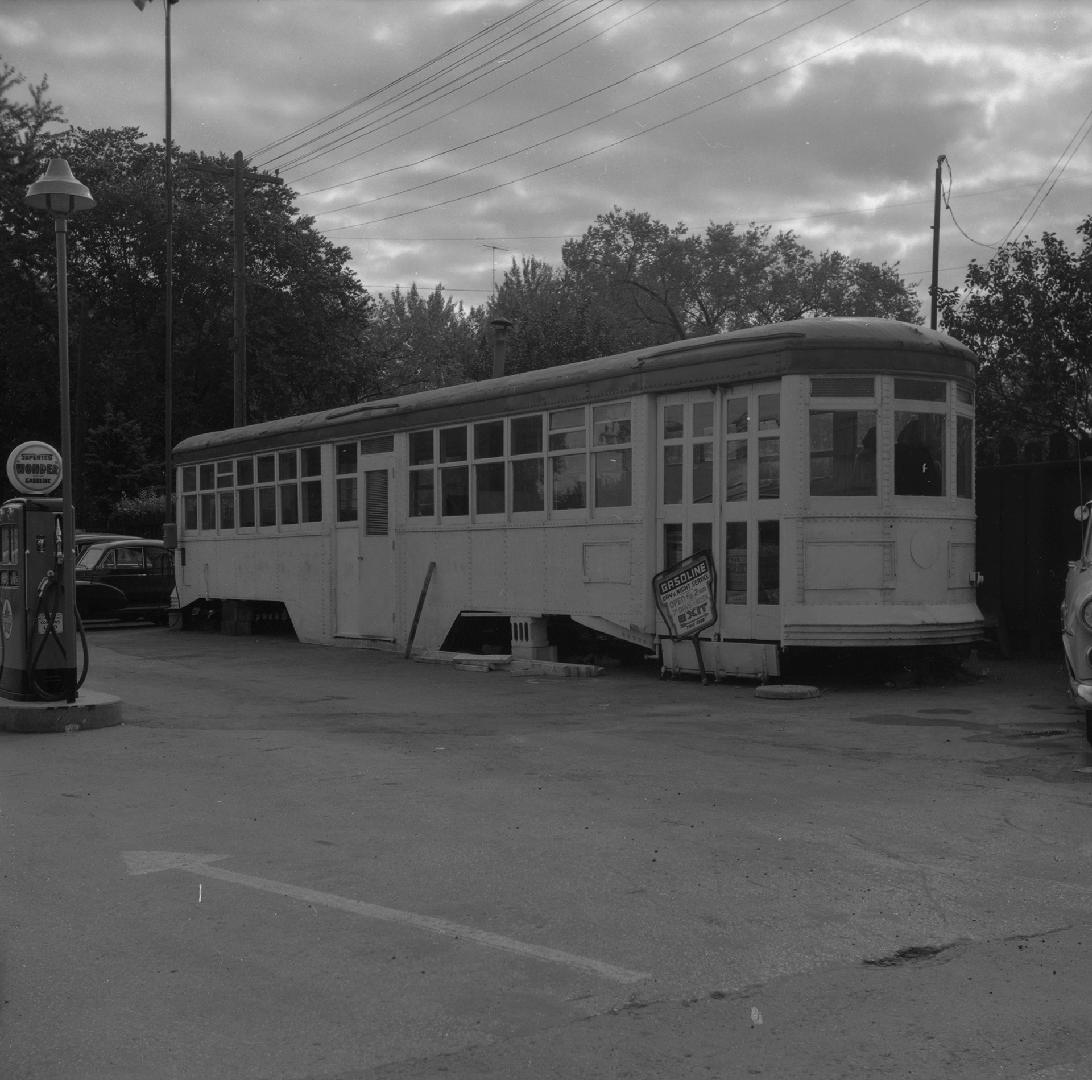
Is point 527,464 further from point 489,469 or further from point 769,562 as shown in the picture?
point 769,562

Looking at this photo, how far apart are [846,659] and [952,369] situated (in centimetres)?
300

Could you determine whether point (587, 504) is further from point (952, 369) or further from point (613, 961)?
point (613, 961)

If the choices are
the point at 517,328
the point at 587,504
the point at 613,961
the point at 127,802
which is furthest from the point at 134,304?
the point at 613,961

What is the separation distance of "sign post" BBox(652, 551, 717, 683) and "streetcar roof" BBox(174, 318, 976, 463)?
5.84ft

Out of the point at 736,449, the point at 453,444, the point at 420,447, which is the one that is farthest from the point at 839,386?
the point at 420,447

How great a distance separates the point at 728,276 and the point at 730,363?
6211cm

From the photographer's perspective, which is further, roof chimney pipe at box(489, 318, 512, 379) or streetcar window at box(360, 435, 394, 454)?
roof chimney pipe at box(489, 318, 512, 379)

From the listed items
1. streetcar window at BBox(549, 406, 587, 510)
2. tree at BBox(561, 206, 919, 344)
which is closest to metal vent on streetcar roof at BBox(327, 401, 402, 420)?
streetcar window at BBox(549, 406, 587, 510)

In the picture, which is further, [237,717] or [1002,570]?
[1002,570]

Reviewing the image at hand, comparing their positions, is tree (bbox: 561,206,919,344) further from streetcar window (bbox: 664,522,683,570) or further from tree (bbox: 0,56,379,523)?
streetcar window (bbox: 664,522,683,570)

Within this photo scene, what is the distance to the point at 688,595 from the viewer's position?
13.4 m

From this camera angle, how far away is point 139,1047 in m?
3.91

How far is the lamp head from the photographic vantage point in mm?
10867

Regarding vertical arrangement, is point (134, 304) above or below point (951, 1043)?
above
